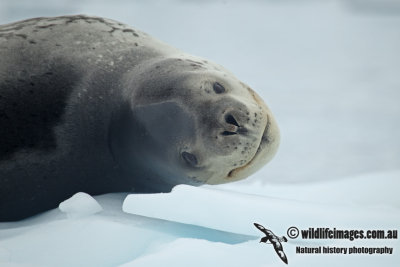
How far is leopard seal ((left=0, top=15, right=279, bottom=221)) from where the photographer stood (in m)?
2.40

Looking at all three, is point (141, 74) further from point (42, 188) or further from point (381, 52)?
point (381, 52)

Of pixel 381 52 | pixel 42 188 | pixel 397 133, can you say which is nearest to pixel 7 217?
pixel 42 188

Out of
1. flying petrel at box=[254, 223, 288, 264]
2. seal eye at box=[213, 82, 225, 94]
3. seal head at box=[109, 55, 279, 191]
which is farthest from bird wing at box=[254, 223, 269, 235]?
seal eye at box=[213, 82, 225, 94]

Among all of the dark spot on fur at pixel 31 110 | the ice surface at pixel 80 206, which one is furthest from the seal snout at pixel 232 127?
the dark spot on fur at pixel 31 110

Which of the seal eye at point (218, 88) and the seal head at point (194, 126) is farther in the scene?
the seal eye at point (218, 88)

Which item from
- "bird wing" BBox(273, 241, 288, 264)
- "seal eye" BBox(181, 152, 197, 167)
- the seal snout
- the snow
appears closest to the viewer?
"bird wing" BBox(273, 241, 288, 264)

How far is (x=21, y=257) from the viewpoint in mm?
2035

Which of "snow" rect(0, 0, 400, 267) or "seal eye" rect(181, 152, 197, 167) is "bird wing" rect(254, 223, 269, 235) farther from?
"seal eye" rect(181, 152, 197, 167)

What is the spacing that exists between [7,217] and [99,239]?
63cm

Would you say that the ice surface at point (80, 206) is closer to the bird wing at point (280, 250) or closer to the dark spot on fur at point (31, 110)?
the dark spot on fur at point (31, 110)

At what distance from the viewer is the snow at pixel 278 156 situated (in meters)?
2.04

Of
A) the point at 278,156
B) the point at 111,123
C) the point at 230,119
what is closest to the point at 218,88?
the point at 230,119

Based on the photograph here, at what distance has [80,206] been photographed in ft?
7.91

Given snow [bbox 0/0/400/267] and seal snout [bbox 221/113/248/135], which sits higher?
seal snout [bbox 221/113/248/135]
